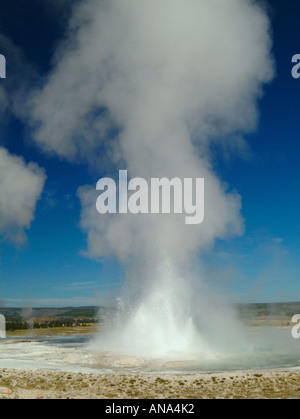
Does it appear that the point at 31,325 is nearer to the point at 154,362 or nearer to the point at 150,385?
the point at 154,362

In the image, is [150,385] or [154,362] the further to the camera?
[154,362]

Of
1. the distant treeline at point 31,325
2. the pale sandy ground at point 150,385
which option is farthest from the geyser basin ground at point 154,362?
the distant treeline at point 31,325

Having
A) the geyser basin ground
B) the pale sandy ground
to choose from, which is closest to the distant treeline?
the geyser basin ground

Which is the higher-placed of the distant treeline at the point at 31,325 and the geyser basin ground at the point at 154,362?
the geyser basin ground at the point at 154,362

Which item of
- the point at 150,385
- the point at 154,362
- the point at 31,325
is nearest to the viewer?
the point at 150,385

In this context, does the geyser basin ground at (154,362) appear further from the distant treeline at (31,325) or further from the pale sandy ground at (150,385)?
the distant treeline at (31,325)

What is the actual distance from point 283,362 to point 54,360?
18.0 meters

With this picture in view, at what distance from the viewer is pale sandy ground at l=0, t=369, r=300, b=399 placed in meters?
18.2

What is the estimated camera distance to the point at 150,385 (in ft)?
67.3

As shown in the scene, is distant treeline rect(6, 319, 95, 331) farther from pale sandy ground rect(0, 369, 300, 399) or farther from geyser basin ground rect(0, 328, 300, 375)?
pale sandy ground rect(0, 369, 300, 399)

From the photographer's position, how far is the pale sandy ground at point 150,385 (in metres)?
18.2

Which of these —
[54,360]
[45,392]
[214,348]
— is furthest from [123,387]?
[214,348]

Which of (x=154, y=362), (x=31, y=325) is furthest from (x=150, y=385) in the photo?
(x=31, y=325)
